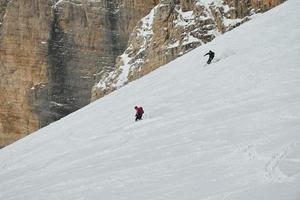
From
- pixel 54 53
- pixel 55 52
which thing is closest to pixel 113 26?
pixel 55 52

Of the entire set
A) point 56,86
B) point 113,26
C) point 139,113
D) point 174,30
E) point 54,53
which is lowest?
point 139,113

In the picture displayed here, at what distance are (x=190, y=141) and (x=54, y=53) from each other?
45828 mm

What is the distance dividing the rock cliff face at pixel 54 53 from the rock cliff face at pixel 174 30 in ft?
18.6

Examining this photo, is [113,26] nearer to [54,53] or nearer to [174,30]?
[54,53]

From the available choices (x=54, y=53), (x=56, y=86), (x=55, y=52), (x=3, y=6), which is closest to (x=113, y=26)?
(x=55, y=52)

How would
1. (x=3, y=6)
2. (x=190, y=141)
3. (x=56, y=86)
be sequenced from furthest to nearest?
(x=3, y=6) → (x=56, y=86) → (x=190, y=141)

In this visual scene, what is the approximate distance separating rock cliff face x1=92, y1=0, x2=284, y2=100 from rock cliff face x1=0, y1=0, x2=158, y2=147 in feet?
18.6

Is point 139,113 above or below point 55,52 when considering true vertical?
below

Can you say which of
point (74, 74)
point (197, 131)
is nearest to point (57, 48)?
point (74, 74)

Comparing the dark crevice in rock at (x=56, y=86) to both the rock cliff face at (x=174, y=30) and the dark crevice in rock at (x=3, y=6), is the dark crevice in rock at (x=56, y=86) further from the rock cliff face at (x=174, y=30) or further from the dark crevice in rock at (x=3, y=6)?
the dark crevice in rock at (x=3, y=6)

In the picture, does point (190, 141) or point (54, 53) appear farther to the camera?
point (54, 53)

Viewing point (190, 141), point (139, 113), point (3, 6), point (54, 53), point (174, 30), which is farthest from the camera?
point (3, 6)

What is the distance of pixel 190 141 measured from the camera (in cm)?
1159

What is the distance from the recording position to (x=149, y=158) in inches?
442
